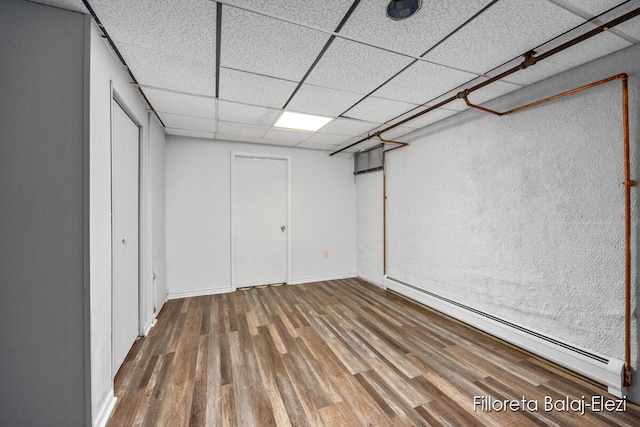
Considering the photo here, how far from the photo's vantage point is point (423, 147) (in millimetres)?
3457

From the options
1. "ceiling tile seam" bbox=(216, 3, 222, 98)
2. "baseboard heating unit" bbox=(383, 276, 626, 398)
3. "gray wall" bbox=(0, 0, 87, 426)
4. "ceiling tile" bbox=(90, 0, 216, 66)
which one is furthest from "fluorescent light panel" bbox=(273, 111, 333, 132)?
"baseboard heating unit" bbox=(383, 276, 626, 398)

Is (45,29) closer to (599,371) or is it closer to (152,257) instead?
(152,257)

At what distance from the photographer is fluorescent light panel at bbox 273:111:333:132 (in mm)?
3012

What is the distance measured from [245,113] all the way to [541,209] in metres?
3.08

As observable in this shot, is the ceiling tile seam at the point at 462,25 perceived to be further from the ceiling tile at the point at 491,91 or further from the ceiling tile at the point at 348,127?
the ceiling tile at the point at 348,127

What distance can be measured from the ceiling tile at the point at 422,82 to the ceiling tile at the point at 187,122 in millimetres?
2142

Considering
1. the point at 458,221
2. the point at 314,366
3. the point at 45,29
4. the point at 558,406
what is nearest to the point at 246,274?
the point at 314,366

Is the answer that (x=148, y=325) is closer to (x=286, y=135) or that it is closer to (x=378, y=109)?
(x=286, y=135)

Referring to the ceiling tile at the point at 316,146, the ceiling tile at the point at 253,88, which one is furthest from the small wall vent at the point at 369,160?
the ceiling tile at the point at 253,88

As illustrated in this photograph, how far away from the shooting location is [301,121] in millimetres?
3199

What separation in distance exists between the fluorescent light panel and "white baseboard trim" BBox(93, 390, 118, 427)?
9.35 feet

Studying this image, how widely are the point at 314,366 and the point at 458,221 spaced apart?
224 centimetres

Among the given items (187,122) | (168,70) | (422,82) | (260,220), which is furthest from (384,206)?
(168,70)

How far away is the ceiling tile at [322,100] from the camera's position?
235cm
